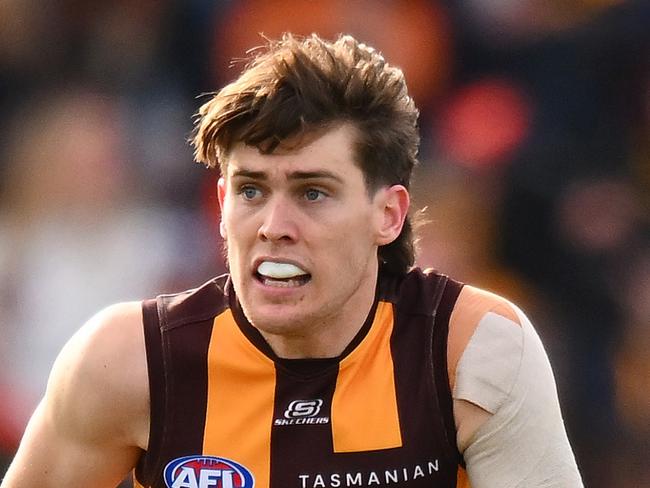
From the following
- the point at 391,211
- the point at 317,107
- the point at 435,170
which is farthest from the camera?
the point at 435,170

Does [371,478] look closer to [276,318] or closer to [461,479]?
[461,479]

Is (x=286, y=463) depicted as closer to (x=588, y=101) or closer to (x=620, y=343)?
(x=620, y=343)

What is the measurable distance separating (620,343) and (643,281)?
0.27m

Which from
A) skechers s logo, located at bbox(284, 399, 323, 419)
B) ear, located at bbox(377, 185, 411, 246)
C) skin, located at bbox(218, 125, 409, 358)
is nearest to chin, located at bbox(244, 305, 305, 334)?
skin, located at bbox(218, 125, 409, 358)

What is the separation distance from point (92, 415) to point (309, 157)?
78 cm

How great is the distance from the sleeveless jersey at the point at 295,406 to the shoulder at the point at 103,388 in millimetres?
37

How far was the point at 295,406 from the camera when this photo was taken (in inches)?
111

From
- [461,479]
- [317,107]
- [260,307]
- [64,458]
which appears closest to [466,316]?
[461,479]

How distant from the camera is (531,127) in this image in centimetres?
484

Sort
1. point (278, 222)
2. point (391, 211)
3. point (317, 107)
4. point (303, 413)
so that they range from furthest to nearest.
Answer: point (391, 211), point (303, 413), point (317, 107), point (278, 222)

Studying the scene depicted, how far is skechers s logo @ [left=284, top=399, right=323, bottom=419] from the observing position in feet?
9.19

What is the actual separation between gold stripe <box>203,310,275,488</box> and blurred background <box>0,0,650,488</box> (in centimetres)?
191

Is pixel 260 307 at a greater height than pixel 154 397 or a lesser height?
greater

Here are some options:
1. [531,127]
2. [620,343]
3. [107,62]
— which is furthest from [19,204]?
[620,343]
